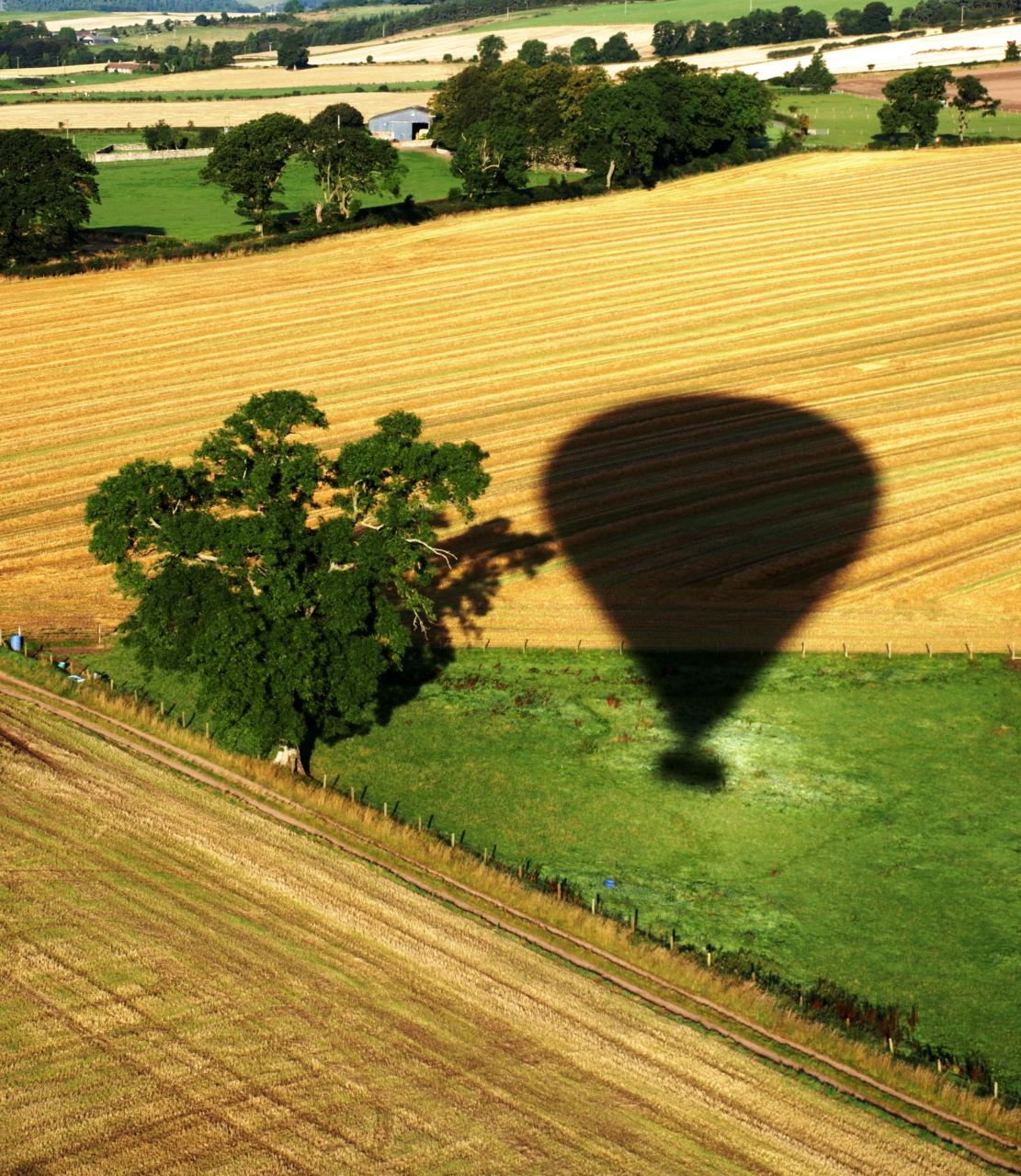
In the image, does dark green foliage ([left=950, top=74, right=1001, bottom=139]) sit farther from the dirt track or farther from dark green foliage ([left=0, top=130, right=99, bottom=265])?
dark green foliage ([left=0, top=130, right=99, bottom=265])

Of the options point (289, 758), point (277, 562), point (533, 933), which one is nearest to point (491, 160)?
point (277, 562)

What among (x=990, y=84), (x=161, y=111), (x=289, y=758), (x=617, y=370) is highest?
(x=161, y=111)

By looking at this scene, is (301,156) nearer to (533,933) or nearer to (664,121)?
(664,121)

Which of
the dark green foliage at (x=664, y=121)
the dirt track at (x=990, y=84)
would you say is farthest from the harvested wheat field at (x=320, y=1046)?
the dirt track at (x=990, y=84)

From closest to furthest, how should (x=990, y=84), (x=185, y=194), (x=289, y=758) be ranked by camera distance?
(x=289, y=758)
(x=185, y=194)
(x=990, y=84)

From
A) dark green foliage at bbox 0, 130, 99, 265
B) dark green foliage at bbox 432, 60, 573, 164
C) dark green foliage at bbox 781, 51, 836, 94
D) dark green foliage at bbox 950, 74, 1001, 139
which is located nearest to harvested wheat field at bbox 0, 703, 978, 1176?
dark green foliage at bbox 0, 130, 99, 265

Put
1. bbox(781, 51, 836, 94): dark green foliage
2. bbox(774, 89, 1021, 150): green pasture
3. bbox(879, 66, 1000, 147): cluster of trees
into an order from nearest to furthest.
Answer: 1. bbox(879, 66, 1000, 147): cluster of trees
2. bbox(774, 89, 1021, 150): green pasture
3. bbox(781, 51, 836, 94): dark green foliage
